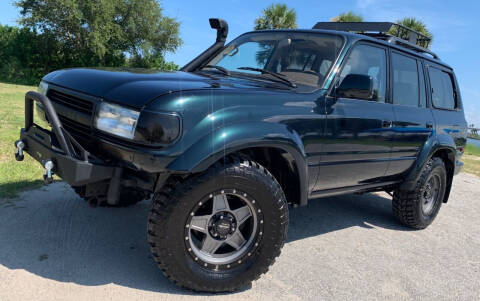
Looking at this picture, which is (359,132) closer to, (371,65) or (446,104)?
(371,65)

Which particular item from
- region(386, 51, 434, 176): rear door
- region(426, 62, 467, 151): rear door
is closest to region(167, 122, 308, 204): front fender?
region(386, 51, 434, 176): rear door

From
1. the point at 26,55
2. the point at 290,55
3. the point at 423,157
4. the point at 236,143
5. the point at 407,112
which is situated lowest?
the point at 26,55

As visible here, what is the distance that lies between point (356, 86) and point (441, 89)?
241 cm

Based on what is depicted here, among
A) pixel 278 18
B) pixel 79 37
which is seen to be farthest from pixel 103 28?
pixel 278 18

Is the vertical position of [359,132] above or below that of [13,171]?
above

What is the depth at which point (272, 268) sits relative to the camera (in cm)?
318

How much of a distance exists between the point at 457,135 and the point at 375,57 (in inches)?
80.4

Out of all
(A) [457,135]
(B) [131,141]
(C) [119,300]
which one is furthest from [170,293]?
(A) [457,135]

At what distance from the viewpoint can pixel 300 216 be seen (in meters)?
4.65

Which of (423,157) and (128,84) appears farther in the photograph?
(423,157)

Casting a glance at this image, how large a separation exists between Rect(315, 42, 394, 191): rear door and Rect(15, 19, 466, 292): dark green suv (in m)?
0.01

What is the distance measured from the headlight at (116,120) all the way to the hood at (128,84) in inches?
1.8

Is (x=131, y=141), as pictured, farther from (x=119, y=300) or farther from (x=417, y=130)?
(x=417, y=130)

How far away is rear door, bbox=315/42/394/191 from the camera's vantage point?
327cm
